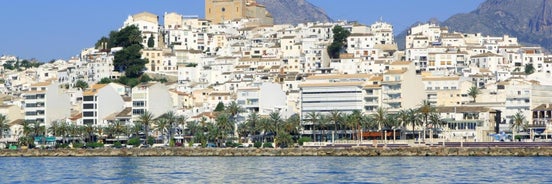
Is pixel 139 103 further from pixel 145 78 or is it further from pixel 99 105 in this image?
pixel 145 78

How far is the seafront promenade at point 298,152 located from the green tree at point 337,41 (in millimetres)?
37843

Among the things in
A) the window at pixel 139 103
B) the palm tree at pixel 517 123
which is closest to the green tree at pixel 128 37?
the window at pixel 139 103

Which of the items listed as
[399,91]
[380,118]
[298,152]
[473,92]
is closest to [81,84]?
[399,91]

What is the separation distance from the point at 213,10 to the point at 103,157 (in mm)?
66887

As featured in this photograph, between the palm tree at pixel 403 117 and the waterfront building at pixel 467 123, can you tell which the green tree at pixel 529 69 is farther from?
the palm tree at pixel 403 117

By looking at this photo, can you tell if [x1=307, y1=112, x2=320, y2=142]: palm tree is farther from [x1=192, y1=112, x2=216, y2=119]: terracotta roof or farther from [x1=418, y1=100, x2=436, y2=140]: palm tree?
[x1=192, y1=112, x2=216, y2=119]: terracotta roof

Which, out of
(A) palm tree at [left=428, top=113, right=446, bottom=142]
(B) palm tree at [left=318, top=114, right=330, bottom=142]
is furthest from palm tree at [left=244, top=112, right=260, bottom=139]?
(A) palm tree at [left=428, top=113, right=446, bottom=142]

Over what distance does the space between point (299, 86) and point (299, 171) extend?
127 ft

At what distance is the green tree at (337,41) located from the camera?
4712 inches

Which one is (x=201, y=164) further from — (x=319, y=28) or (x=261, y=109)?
(x=319, y=28)

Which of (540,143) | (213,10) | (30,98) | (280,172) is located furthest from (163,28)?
(280,172)

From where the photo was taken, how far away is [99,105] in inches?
3939

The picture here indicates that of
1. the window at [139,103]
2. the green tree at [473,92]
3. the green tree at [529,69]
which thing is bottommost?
the window at [139,103]

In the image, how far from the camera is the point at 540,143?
8075cm
